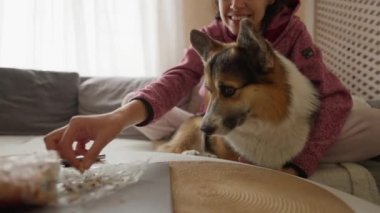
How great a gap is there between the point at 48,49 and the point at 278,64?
1926 mm

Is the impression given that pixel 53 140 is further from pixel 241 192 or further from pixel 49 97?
pixel 49 97

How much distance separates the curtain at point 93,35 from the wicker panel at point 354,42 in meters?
0.92

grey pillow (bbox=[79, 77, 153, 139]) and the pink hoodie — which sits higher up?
the pink hoodie

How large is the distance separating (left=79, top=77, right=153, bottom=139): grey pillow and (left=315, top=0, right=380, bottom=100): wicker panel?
40.9 inches

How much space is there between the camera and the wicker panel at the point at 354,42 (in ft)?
6.25

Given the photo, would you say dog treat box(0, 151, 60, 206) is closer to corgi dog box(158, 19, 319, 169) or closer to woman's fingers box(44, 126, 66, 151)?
woman's fingers box(44, 126, 66, 151)

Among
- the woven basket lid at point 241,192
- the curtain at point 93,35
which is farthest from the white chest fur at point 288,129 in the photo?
the curtain at point 93,35

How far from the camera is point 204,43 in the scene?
4.33 ft

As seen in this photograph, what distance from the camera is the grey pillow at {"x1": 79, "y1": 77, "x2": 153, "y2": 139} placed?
238cm

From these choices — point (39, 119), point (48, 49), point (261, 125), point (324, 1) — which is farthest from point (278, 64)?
point (48, 49)

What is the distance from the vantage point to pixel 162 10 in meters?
2.72

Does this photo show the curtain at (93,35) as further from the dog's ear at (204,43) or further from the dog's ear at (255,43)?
the dog's ear at (255,43)

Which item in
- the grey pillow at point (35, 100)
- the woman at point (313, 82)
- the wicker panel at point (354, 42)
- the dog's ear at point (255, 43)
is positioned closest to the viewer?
the dog's ear at point (255, 43)

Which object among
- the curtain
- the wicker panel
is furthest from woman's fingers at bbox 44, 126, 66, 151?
the curtain
